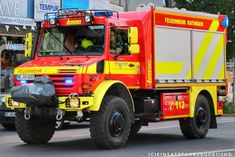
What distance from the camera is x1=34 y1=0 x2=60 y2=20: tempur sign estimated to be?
25109mm

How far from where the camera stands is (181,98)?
14.8 m

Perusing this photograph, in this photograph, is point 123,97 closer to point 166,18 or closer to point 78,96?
point 78,96

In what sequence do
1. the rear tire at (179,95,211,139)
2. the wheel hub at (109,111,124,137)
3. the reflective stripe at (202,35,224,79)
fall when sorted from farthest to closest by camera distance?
the reflective stripe at (202,35,224,79) → the rear tire at (179,95,211,139) → the wheel hub at (109,111,124,137)

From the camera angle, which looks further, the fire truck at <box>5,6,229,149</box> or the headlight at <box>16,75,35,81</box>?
the headlight at <box>16,75,35,81</box>

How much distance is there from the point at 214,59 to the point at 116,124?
4.82 m

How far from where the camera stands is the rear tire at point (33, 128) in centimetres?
1330

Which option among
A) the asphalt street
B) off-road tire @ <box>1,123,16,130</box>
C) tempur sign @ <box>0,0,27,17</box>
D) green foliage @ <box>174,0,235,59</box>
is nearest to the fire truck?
the asphalt street

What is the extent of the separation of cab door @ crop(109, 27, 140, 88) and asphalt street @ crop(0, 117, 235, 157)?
1.58 meters

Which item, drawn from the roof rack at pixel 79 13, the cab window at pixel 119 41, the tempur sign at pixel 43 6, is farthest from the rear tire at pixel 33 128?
the tempur sign at pixel 43 6

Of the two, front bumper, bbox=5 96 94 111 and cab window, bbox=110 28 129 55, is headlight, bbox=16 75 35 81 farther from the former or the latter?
cab window, bbox=110 28 129 55

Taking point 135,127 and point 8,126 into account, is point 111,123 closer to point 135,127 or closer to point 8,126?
point 135,127

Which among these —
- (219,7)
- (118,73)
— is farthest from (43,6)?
(118,73)

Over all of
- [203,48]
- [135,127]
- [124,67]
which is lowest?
[135,127]

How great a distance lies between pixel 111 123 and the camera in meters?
12.5
